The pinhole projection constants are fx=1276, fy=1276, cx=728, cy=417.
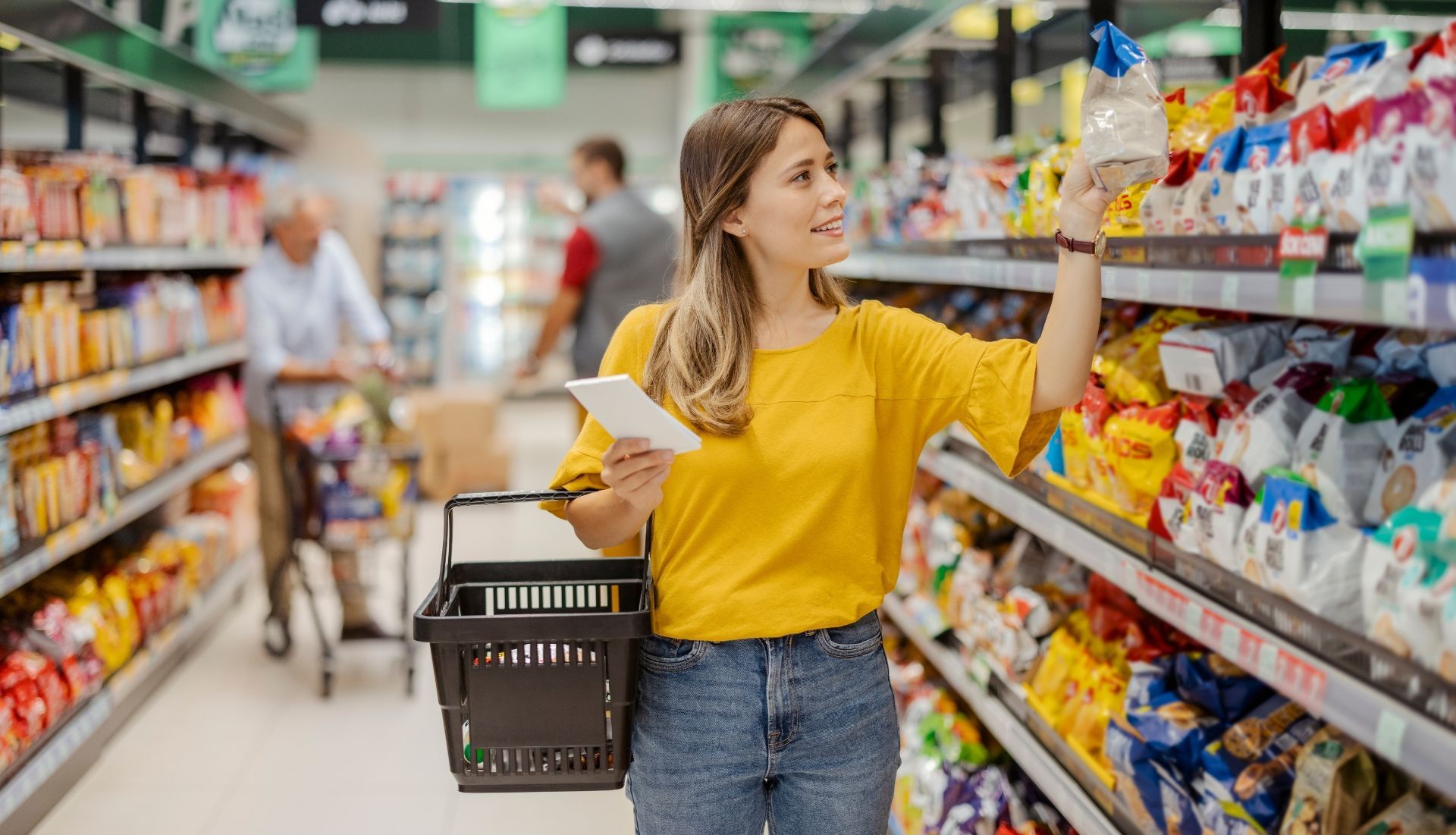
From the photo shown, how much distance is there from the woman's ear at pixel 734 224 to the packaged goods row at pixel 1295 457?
0.74 m

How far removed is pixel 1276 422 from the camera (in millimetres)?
1778

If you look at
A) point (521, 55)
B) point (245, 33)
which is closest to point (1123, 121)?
point (245, 33)

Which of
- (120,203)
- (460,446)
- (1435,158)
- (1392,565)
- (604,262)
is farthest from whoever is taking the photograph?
(460,446)

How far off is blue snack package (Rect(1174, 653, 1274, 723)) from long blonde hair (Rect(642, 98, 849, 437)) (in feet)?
2.90

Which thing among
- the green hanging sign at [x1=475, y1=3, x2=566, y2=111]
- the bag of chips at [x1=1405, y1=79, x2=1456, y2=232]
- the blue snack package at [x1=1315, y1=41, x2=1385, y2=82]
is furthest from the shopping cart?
the green hanging sign at [x1=475, y1=3, x2=566, y2=111]

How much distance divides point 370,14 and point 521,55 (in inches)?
104

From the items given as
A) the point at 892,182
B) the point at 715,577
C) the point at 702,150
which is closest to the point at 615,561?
the point at 715,577

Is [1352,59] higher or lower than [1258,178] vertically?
higher

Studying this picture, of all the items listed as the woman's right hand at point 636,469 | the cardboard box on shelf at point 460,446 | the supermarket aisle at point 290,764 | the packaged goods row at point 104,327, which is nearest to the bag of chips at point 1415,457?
the woman's right hand at point 636,469

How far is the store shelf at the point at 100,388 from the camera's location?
11.1 ft

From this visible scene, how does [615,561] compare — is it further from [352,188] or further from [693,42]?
[693,42]

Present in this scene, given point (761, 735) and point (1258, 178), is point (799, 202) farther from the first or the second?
point (761, 735)

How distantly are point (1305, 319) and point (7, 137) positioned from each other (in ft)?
50.1

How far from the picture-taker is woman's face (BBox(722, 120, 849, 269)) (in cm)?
181
